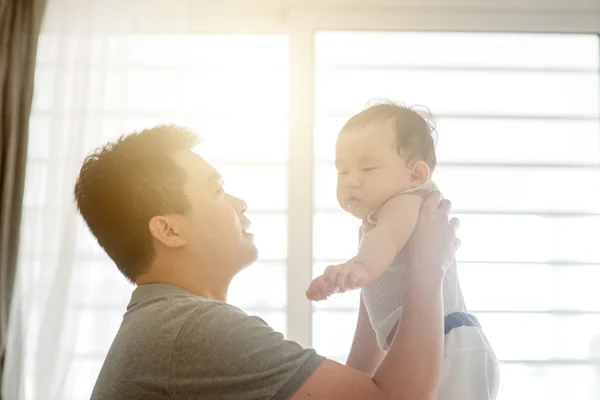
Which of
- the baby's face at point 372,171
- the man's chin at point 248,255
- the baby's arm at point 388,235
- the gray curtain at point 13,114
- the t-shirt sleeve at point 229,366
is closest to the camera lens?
the t-shirt sleeve at point 229,366

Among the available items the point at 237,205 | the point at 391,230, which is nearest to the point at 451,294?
the point at 391,230

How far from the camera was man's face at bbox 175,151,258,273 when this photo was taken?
1238 millimetres

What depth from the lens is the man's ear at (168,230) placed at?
1.22 meters

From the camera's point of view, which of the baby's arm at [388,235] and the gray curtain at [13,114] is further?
the gray curtain at [13,114]

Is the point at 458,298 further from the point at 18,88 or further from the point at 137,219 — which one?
the point at 18,88

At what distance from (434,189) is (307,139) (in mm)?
1301

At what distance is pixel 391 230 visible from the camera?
4.00ft

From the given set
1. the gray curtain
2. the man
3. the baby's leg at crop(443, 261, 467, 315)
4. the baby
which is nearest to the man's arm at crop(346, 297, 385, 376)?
the baby

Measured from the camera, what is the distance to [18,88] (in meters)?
2.60

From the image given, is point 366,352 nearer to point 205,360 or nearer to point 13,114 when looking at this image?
point 205,360

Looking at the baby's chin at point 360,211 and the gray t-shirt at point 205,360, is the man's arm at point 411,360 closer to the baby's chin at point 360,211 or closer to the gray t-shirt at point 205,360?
the gray t-shirt at point 205,360

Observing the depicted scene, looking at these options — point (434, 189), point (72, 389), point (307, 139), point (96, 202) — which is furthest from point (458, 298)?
point (72, 389)

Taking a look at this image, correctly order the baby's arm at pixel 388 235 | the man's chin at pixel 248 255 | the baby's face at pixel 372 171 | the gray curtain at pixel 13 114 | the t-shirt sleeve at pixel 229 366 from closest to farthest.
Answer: the t-shirt sleeve at pixel 229 366
the baby's arm at pixel 388 235
the man's chin at pixel 248 255
the baby's face at pixel 372 171
the gray curtain at pixel 13 114

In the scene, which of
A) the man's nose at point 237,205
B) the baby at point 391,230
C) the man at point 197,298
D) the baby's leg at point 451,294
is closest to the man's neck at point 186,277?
the man at point 197,298
